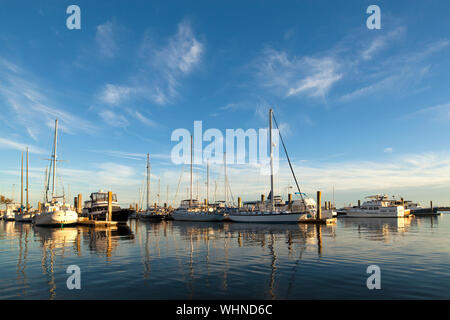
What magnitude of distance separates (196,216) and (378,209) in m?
51.8

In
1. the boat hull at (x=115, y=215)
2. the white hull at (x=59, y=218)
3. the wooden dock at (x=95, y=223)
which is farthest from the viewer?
the boat hull at (x=115, y=215)

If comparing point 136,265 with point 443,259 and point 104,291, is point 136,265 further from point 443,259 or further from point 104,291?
point 443,259

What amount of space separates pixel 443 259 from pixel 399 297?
28.7 ft

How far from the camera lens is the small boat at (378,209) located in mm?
74625

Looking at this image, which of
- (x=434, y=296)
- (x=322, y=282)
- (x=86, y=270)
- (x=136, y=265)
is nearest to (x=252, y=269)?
(x=322, y=282)

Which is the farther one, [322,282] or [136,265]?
[136,265]

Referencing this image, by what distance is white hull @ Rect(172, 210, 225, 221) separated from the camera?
61144mm

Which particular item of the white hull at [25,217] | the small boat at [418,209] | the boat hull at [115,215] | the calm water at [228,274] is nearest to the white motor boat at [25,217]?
the white hull at [25,217]

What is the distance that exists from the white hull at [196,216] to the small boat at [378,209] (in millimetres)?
45328

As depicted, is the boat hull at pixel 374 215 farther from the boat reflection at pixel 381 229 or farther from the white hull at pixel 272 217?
the white hull at pixel 272 217

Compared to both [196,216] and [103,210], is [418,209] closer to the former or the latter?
[196,216]

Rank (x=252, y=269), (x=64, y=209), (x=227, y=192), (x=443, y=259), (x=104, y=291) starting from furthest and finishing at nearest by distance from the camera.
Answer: (x=227, y=192) → (x=64, y=209) → (x=443, y=259) → (x=252, y=269) → (x=104, y=291)

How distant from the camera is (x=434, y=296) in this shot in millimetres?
8664

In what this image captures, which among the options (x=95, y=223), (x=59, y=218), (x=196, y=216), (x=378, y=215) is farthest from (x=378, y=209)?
(x=59, y=218)
